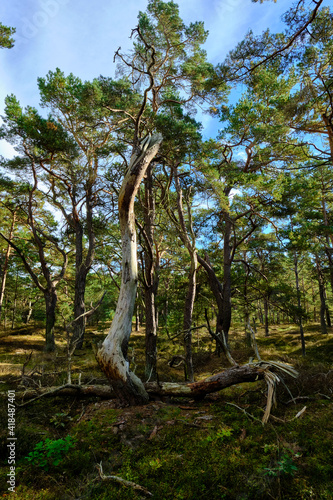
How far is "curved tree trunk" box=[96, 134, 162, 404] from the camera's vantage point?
4465 mm

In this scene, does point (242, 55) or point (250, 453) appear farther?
point (242, 55)

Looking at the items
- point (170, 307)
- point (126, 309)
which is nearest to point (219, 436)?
point (126, 309)

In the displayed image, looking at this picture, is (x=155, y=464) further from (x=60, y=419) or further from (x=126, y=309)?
(x=126, y=309)

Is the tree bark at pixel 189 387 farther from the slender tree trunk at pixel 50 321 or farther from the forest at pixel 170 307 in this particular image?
the slender tree trunk at pixel 50 321

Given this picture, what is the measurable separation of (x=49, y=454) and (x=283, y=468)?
8.92 ft

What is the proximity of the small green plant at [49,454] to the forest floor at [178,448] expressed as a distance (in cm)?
1

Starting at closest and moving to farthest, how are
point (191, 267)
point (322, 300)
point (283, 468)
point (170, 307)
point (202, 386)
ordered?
point (283, 468)
point (202, 386)
point (191, 267)
point (170, 307)
point (322, 300)

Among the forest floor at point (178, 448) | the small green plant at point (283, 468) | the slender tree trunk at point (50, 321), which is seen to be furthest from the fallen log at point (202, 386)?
the slender tree trunk at point (50, 321)

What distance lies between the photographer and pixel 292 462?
255cm

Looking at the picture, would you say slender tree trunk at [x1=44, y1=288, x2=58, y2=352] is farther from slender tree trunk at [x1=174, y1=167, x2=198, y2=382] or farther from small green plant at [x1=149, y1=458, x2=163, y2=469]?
small green plant at [x1=149, y1=458, x2=163, y2=469]

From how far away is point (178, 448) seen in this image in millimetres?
3139

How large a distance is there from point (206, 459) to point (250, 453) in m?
0.56

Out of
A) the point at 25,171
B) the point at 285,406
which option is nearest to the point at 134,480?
the point at 285,406

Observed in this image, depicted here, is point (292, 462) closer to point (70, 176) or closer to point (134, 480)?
point (134, 480)
